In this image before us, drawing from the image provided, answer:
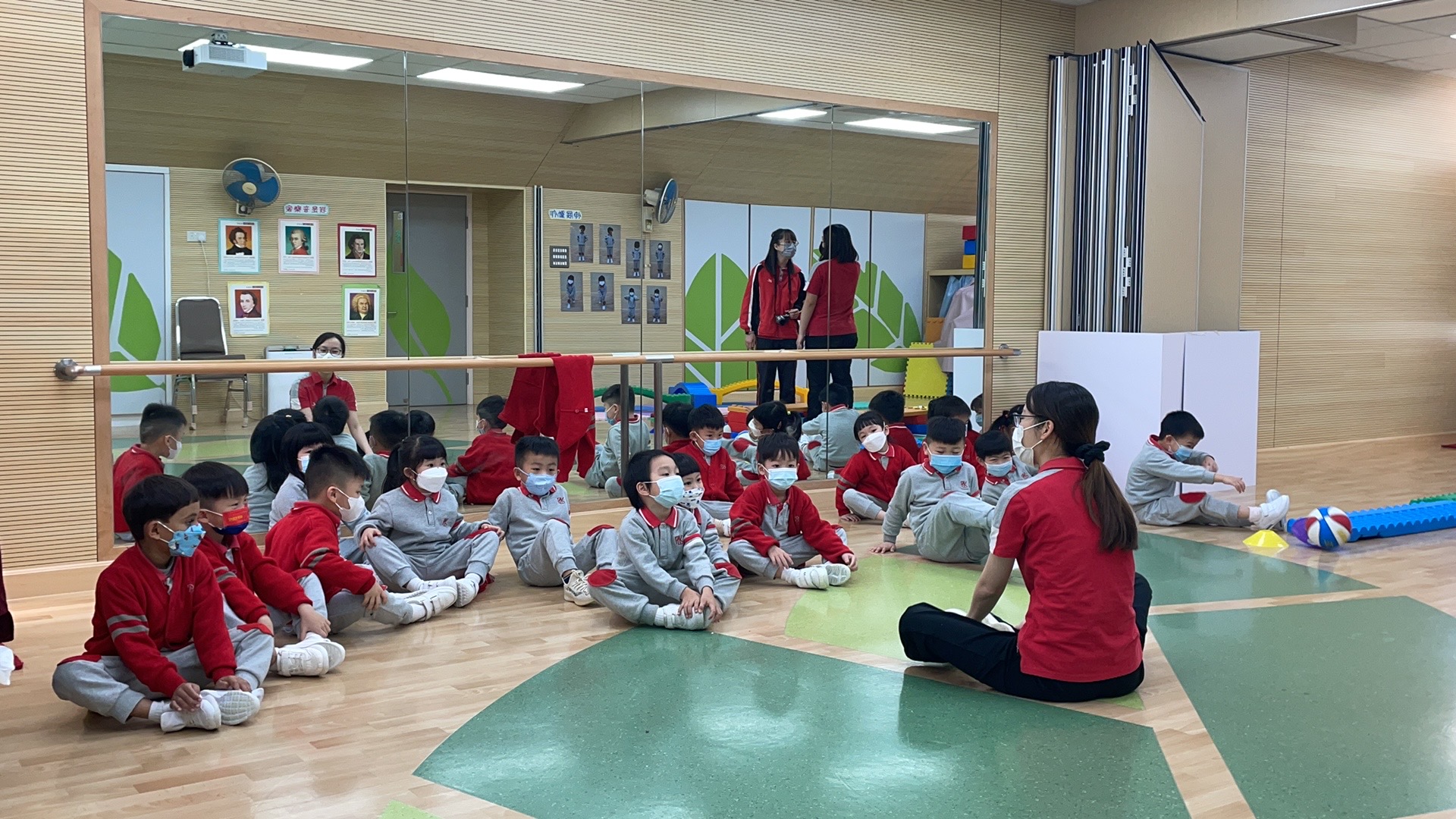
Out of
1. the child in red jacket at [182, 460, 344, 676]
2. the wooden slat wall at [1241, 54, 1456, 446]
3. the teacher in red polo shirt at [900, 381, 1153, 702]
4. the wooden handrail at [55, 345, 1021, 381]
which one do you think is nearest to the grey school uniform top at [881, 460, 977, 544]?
the wooden handrail at [55, 345, 1021, 381]

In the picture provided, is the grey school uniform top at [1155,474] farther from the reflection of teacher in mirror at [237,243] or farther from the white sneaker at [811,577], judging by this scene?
the reflection of teacher in mirror at [237,243]

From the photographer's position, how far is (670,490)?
181 inches

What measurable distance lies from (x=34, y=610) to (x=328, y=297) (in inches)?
70.8

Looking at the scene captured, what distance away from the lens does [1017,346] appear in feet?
27.1

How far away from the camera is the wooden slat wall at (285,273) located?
5383mm

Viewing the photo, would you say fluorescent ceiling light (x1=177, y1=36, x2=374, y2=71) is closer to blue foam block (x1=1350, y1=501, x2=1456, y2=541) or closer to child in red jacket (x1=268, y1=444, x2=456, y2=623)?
child in red jacket (x1=268, y1=444, x2=456, y2=623)

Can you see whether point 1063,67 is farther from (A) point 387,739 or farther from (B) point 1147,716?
(A) point 387,739

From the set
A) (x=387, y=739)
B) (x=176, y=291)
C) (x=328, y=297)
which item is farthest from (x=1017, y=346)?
(x=387, y=739)

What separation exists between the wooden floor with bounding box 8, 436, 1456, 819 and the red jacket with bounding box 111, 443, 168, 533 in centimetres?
35

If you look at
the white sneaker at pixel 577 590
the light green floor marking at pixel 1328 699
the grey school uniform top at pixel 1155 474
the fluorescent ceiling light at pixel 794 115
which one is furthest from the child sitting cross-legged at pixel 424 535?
the grey school uniform top at pixel 1155 474

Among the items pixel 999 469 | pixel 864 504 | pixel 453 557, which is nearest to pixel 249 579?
pixel 453 557

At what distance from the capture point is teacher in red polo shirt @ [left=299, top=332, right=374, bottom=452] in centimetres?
571

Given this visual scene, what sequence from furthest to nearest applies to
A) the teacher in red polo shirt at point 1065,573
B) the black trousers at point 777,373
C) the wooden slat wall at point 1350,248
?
the wooden slat wall at point 1350,248, the black trousers at point 777,373, the teacher in red polo shirt at point 1065,573

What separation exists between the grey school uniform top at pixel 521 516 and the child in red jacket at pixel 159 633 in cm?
178
